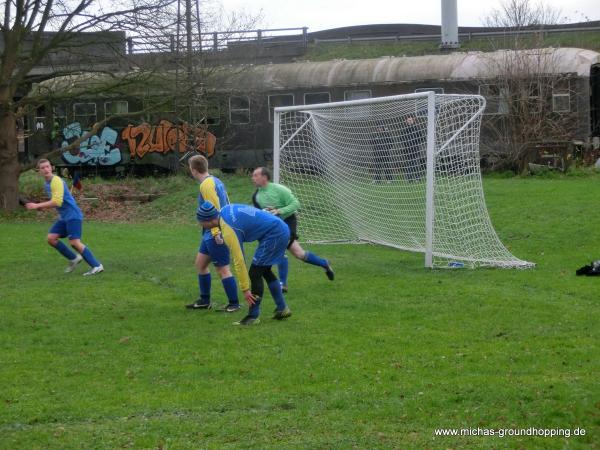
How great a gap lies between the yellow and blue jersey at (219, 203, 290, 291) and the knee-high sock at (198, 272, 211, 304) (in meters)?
1.59

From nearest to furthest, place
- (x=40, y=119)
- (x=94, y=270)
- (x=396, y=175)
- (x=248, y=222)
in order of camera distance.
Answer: (x=248, y=222)
(x=94, y=270)
(x=396, y=175)
(x=40, y=119)

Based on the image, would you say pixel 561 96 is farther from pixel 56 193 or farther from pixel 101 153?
pixel 56 193

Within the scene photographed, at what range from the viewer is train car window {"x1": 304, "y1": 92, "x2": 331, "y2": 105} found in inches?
1283

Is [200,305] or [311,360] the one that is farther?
[200,305]

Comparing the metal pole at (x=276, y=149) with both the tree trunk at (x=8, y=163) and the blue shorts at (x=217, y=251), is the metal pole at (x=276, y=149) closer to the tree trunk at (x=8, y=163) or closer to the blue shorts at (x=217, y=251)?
the blue shorts at (x=217, y=251)

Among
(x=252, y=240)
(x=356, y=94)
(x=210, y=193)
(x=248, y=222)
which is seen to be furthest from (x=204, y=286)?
(x=356, y=94)

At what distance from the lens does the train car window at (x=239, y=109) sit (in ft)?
110

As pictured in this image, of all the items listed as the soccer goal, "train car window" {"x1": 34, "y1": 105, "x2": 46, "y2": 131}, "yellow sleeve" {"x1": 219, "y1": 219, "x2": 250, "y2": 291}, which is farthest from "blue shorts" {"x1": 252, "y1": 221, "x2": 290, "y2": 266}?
"train car window" {"x1": 34, "y1": 105, "x2": 46, "y2": 131}

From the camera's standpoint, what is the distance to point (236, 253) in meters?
9.70

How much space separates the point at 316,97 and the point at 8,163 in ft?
37.6

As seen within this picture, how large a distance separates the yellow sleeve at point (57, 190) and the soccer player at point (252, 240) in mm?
4838

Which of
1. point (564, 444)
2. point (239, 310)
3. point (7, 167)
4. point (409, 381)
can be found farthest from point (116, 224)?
point (564, 444)

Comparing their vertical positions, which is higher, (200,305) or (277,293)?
(277,293)

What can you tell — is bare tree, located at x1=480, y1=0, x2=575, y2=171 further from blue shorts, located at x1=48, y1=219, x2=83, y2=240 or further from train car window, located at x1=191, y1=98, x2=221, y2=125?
blue shorts, located at x1=48, y1=219, x2=83, y2=240
